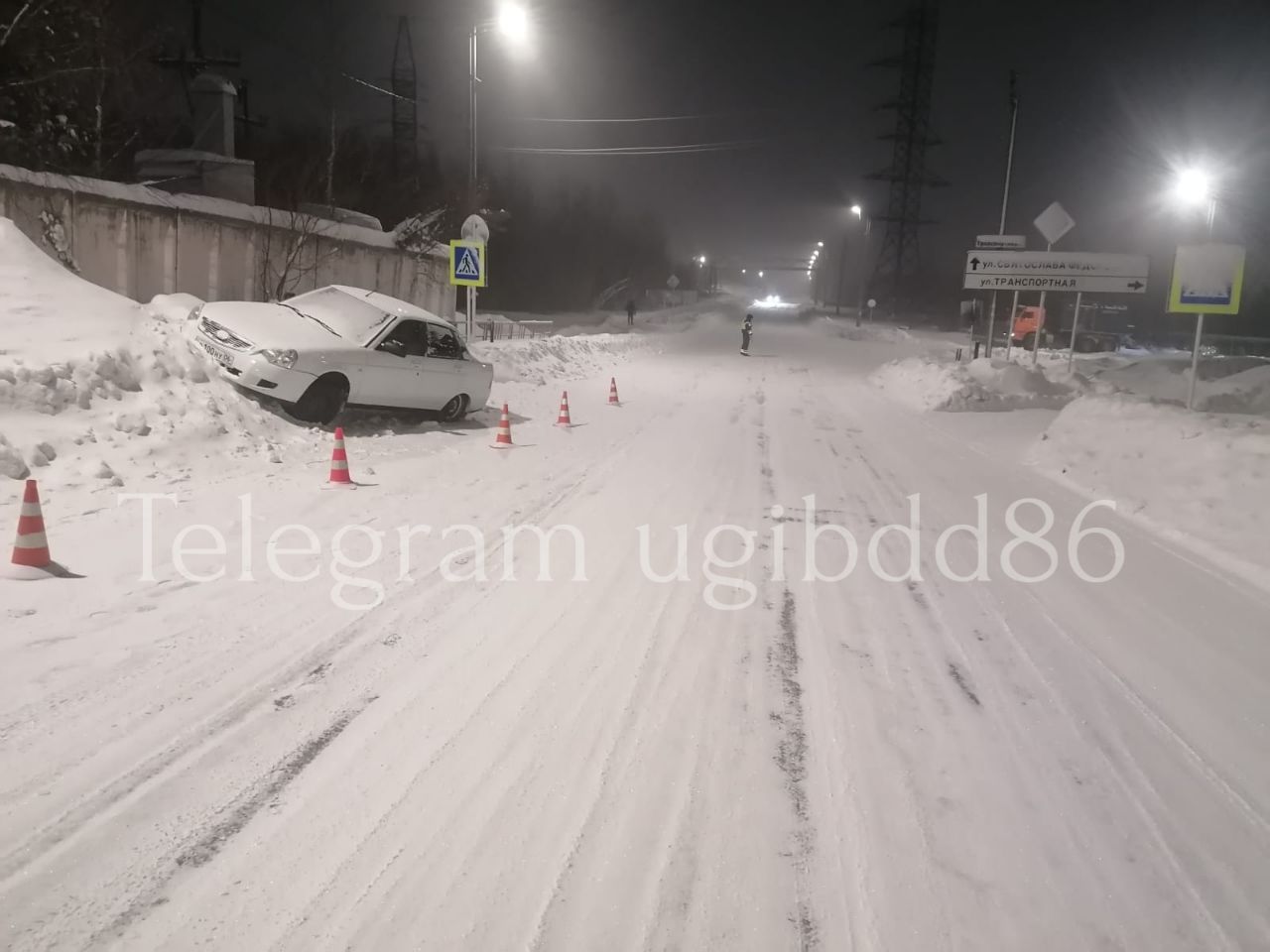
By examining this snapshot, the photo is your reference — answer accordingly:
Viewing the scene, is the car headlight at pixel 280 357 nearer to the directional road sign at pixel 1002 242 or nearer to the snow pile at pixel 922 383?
the snow pile at pixel 922 383

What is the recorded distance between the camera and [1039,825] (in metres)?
3.35

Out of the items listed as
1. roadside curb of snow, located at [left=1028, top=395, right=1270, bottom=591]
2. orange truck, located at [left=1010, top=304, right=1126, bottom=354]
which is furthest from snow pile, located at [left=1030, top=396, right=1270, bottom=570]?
orange truck, located at [left=1010, top=304, right=1126, bottom=354]

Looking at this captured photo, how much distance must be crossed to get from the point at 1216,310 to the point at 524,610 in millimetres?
11801

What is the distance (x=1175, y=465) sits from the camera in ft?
29.7

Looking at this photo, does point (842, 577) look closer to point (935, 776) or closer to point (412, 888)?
point (935, 776)

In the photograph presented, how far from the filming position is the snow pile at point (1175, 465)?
7.70m

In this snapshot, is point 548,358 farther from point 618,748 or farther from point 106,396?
point 618,748

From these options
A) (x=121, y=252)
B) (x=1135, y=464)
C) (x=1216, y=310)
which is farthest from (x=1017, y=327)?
(x=121, y=252)

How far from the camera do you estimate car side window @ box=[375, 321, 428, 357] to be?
11422 mm

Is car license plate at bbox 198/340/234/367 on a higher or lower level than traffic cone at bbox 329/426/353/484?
higher

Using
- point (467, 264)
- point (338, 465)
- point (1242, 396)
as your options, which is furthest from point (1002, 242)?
point (338, 465)

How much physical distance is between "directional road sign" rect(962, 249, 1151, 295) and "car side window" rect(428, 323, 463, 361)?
15.9 meters

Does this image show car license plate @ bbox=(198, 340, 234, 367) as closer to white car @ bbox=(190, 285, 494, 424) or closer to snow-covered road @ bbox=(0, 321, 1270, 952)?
white car @ bbox=(190, 285, 494, 424)

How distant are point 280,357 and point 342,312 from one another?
2.20m
